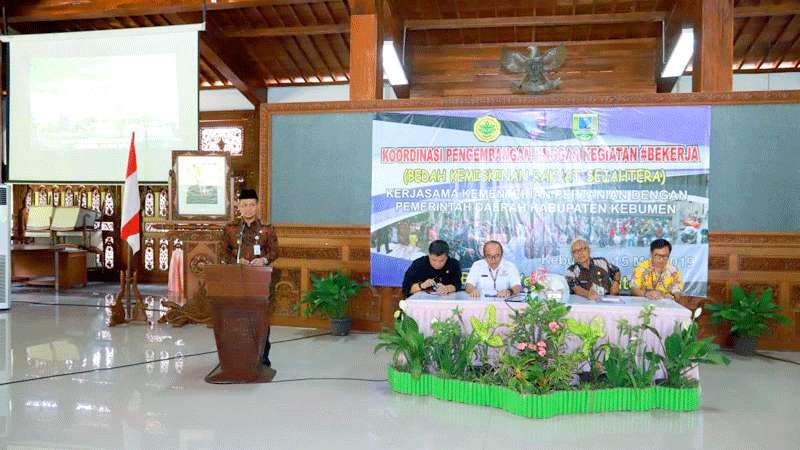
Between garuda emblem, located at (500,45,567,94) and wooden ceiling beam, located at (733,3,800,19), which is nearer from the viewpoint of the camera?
wooden ceiling beam, located at (733,3,800,19)

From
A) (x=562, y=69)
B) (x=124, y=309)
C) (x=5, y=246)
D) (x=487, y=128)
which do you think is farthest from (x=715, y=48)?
(x=5, y=246)

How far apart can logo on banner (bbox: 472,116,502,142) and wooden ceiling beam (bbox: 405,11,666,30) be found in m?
2.72

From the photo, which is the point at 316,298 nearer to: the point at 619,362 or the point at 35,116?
the point at 619,362

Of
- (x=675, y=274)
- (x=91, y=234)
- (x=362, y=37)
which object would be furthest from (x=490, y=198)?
(x=91, y=234)

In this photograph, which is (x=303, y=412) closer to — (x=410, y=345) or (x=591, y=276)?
(x=410, y=345)

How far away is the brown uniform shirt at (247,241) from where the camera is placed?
471cm

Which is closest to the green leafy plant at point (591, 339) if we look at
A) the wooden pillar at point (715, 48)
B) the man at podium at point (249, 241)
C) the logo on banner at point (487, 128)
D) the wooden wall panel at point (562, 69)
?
the man at podium at point (249, 241)

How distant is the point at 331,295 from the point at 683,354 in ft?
11.5

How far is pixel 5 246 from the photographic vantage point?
795 cm

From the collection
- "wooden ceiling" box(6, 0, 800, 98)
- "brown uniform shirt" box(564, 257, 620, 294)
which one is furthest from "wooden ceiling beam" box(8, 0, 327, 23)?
"brown uniform shirt" box(564, 257, 620, 294)

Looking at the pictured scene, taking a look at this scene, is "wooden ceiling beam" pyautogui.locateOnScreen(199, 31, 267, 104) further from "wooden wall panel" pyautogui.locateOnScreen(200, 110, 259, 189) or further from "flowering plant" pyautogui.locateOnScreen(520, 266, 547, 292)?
"flowering plant" pyautogui.locateOnScreen(520, 266, 547, 292)

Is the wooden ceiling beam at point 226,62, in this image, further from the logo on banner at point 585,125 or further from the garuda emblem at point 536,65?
the logo on banner at point 585,125

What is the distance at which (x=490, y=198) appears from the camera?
633cm

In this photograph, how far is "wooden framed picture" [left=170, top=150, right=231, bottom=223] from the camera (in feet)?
23.0
